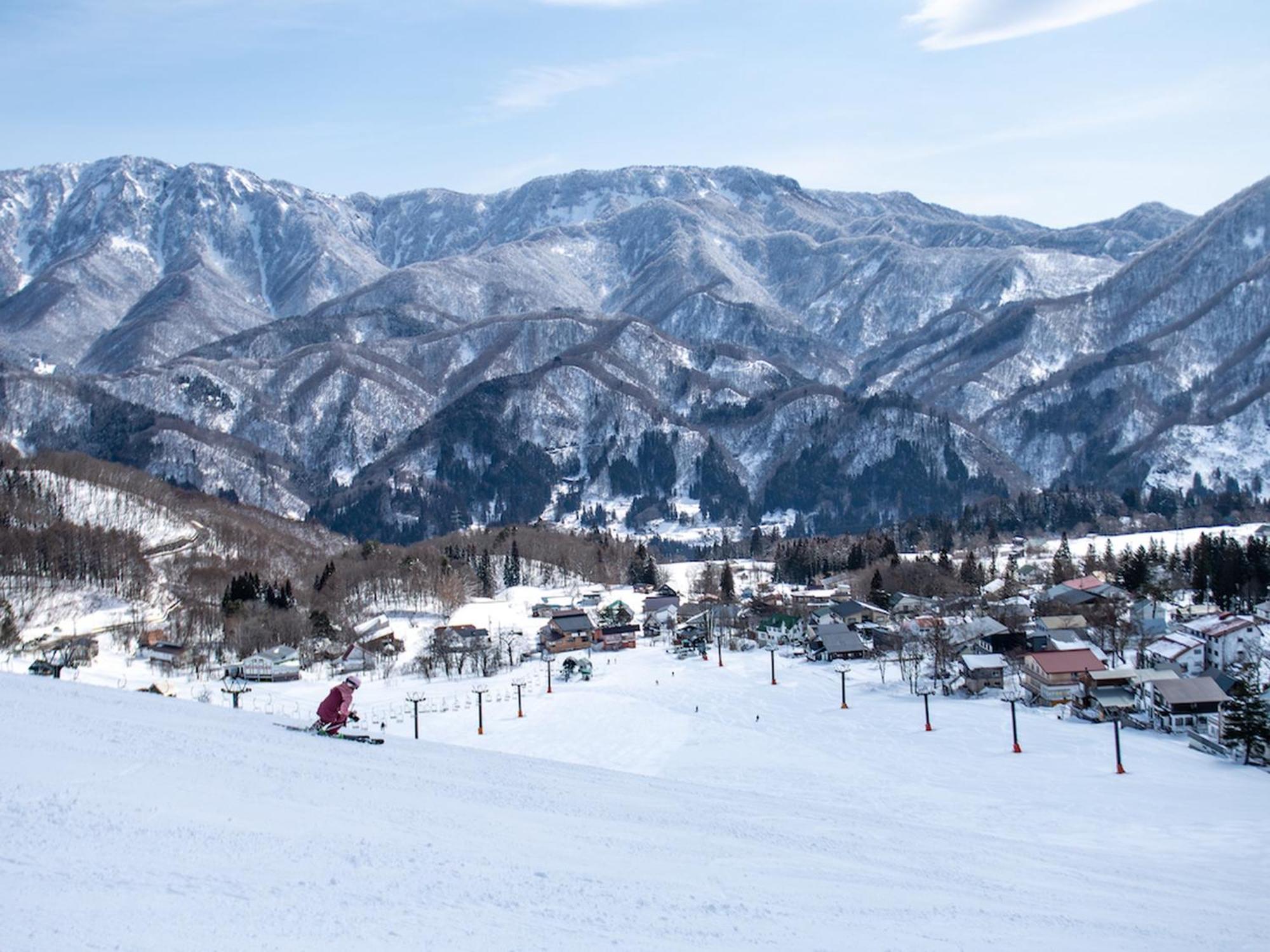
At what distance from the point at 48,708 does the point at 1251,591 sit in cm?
6452

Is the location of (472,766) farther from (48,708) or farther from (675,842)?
(48,708)

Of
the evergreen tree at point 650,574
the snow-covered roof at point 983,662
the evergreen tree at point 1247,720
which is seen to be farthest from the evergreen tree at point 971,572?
the evergreen tree at point 1247,720

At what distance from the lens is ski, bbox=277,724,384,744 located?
2102cm

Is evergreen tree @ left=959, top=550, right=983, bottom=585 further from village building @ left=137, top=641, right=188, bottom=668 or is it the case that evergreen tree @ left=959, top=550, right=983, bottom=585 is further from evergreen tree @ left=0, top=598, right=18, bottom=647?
evergreen tree @ left=0, top=598, right=18, bottom=647

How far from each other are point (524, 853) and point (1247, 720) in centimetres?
2847

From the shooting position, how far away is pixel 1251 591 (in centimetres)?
6156

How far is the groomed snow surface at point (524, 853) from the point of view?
10.8 metres

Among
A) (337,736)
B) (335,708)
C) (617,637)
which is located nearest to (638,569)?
(617,637)

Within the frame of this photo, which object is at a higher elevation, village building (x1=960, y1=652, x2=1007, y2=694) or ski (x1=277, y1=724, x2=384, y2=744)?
ski (x1=277, y1=724, x2=384, y2=744)

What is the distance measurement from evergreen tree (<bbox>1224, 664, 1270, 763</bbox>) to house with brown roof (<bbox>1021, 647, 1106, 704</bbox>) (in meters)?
9.36

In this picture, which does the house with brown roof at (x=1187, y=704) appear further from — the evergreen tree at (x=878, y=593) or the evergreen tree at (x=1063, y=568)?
the evergreen tree at (x=1063, y=568)

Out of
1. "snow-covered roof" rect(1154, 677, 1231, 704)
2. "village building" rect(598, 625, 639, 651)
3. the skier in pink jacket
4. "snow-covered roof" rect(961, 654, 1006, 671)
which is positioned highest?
the skier in pink jacket

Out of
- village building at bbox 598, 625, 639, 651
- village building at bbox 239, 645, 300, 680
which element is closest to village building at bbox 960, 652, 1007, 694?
village building at bbox 598, 625, 639, 651

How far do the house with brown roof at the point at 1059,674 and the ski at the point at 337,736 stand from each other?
32.5 m
